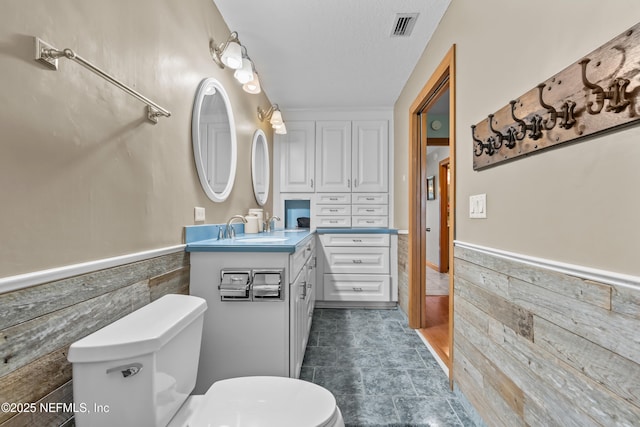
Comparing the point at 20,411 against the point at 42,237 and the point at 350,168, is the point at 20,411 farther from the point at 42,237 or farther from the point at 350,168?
the point at 350,168

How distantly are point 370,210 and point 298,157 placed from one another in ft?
3.62

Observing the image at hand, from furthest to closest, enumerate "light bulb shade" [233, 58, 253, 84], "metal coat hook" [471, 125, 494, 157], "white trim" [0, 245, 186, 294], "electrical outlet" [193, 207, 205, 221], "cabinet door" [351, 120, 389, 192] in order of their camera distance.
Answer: "cabinet door" [351, 120, 389, 192], "light bulb shade" [233, 58, 253, 84], "electrical outlet" [193, 207, 205, 221], "metal coat hook" [471, 125, 494, 157], "white trim" [0, 245, 186, 294]

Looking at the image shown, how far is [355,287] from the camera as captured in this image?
3.23 metres

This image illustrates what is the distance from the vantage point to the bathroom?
0.69 meters

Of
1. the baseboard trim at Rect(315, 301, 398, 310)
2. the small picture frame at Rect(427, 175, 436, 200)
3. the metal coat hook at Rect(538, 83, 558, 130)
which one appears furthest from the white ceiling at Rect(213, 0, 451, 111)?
the small picture frame at Rect(427, 175, 436, 200)

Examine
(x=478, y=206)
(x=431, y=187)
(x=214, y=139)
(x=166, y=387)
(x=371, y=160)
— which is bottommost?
(x=166, y=387)

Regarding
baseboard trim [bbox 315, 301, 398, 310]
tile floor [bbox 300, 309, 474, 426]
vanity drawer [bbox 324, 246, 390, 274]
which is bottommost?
tile floor [bbox 300, 309, 474, 426]

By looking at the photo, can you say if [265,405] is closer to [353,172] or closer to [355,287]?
[355,287]

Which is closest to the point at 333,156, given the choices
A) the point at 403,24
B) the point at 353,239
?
the point at 353,239

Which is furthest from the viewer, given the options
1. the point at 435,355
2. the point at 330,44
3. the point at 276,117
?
the point at 276,117

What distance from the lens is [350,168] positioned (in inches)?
138

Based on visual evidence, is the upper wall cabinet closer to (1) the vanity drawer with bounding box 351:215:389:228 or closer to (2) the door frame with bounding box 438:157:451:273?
(1) the vanity drawer with bounding box 351:215:389:228

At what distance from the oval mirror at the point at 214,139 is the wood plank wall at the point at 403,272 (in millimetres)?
1804

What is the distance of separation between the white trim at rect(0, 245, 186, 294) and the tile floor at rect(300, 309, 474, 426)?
1.30 metres
